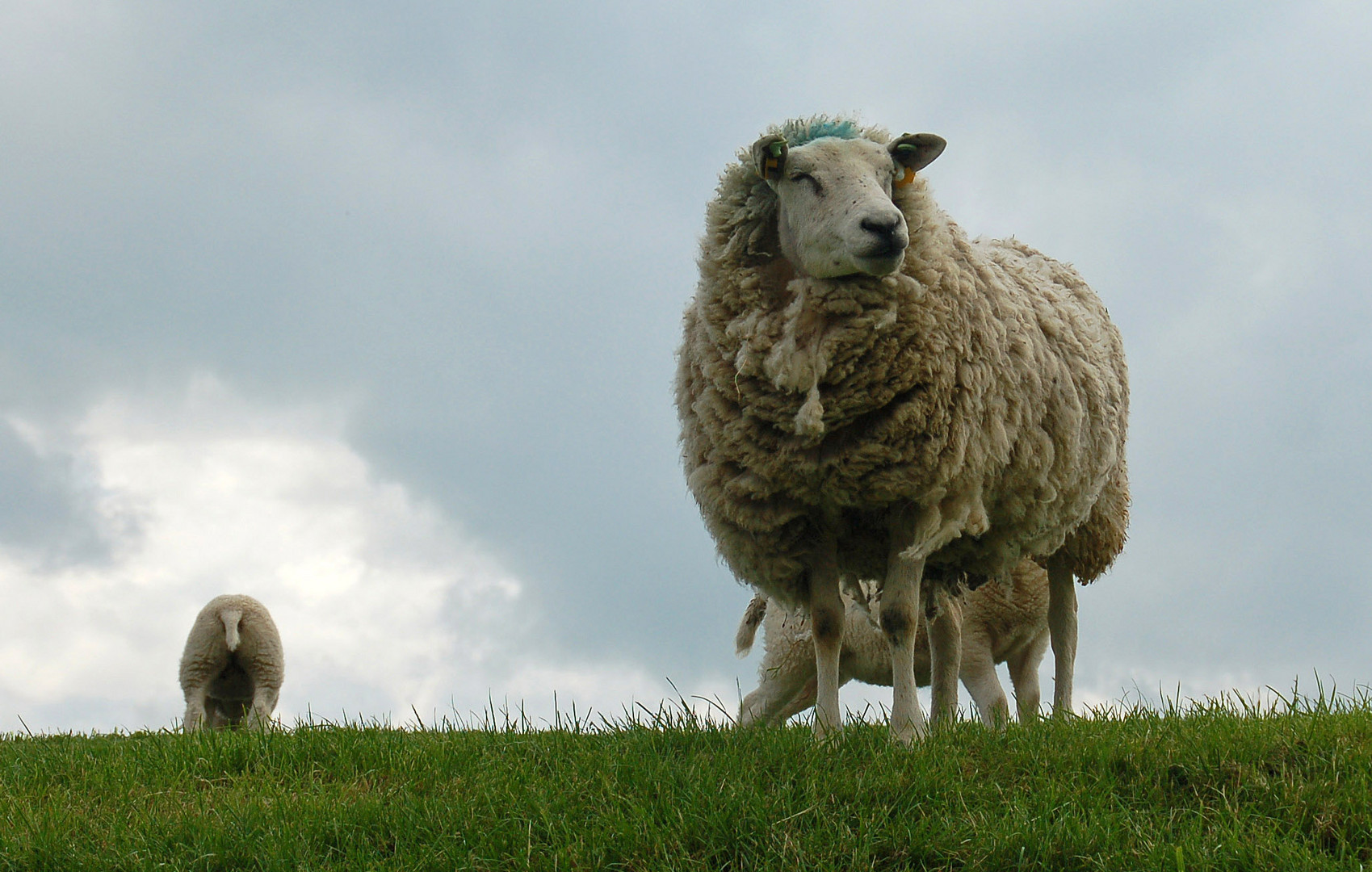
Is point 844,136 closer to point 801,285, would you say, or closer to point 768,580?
point 801,285

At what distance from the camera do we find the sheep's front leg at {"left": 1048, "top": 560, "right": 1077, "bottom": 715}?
6723 millimetres

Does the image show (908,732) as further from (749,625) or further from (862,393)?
(749,625)

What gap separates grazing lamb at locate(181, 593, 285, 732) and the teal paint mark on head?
7.70 meters

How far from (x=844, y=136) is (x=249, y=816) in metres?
3.54

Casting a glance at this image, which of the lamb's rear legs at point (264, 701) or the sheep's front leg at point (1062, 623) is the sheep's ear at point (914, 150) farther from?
the lamb's rear legs at point (264, 701)

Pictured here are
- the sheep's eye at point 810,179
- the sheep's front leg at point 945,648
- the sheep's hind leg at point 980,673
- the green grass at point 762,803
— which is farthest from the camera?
the sheep's hind leg at point 980,673

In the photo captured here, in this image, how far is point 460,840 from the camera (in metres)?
3.79

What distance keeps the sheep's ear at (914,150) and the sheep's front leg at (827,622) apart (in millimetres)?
1632

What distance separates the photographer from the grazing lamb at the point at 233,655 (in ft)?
36.7

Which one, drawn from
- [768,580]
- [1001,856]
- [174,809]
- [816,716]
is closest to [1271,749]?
[1001,856]

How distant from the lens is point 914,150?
5.36 m

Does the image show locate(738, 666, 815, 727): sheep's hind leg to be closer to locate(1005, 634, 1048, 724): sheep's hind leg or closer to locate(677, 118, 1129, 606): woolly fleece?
locate(1005, 634, 1048, 724): sheep's hind leg

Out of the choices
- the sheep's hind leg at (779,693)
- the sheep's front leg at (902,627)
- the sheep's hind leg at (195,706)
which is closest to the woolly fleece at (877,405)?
the sheep's front leg at (902,627)

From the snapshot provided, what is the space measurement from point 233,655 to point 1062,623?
7748mm
